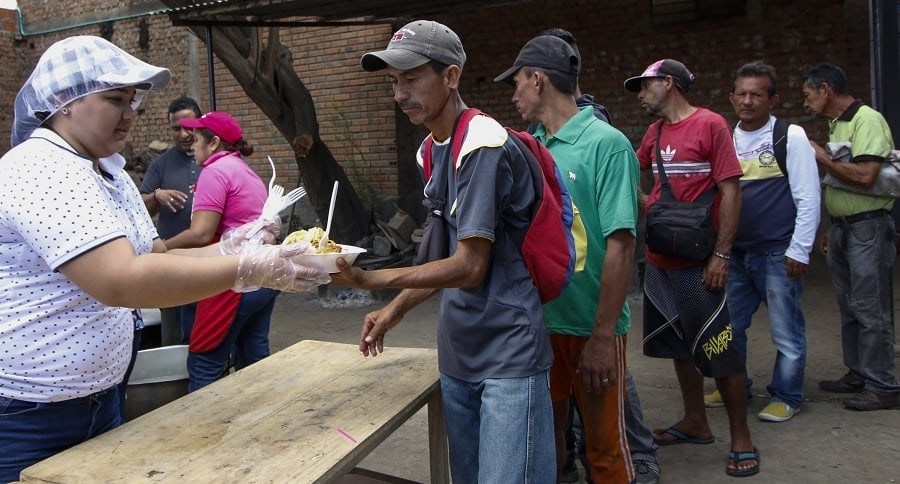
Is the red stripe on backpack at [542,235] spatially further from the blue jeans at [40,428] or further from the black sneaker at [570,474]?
the black sneaker at [570,474]

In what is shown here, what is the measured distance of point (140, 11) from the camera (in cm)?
1154

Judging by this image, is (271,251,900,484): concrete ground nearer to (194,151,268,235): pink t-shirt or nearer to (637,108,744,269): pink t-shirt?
(637,108,744,269): pink t-shirt

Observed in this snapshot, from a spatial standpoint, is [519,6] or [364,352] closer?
[364,352]

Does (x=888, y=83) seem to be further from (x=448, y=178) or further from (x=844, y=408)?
(x=448, y=178)

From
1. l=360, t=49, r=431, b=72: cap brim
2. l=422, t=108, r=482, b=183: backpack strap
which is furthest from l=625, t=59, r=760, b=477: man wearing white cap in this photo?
l=360, t=49, r=431, b=72: cap brim

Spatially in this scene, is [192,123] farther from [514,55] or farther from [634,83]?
[514,55]

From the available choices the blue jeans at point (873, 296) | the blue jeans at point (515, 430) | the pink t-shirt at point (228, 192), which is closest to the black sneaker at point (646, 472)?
the blue jeans at point (515, 430)

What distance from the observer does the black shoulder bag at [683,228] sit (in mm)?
3477

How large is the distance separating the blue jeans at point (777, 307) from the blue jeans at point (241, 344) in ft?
8.37

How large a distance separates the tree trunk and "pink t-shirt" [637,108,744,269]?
4.79 m

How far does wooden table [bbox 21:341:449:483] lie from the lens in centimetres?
178

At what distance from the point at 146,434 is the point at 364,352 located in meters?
0.71

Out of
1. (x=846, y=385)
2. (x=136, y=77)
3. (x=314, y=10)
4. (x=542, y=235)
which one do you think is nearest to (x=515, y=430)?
(x=542, y=235)

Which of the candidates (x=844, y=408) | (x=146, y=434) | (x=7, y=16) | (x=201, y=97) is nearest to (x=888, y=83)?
(x=844, y=408)
